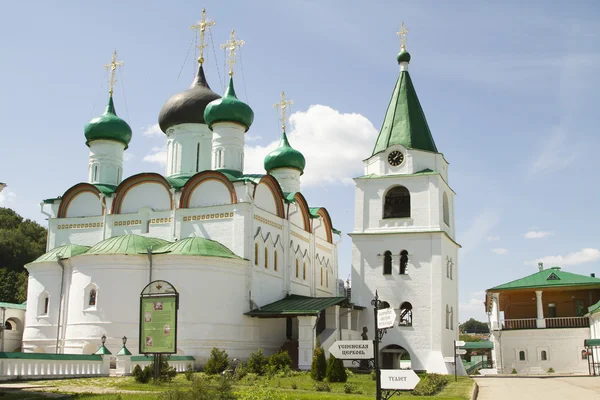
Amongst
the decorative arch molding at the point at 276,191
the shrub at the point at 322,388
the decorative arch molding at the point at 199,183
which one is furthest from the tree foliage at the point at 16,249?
the shrub at the point at 322,388

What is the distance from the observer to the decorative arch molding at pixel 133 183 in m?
24.3

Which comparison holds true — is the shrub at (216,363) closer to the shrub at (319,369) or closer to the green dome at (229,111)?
the shrub at (319,369)

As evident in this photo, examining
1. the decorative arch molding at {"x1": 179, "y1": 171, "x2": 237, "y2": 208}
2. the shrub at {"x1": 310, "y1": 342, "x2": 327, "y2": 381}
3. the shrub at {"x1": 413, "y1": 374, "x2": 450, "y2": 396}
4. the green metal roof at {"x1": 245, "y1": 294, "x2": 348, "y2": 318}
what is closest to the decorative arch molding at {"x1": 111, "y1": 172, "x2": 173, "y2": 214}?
the decorative arch molding at {"x1": 179, "y1": 171, "x2": 237, "y2": 208}

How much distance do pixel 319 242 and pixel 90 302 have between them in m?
11.2

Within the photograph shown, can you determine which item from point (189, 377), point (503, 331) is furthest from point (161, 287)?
point (503, 331)

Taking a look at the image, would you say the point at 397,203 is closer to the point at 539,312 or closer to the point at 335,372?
the point at 539,312

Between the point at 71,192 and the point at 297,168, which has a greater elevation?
the point at 297,168

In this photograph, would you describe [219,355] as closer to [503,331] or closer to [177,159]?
[177,159]

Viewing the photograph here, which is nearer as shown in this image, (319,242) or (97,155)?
(97,155)

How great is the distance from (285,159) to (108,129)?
762 cm

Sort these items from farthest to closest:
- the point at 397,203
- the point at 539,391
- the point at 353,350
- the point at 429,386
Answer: the point at 397,203
the point at 429,386
the point at 539,391
the point at 353,350

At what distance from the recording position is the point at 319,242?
29547 millimetres

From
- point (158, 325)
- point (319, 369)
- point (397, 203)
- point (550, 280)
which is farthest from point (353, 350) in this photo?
point (550, 280)

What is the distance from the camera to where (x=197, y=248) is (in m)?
21.4
